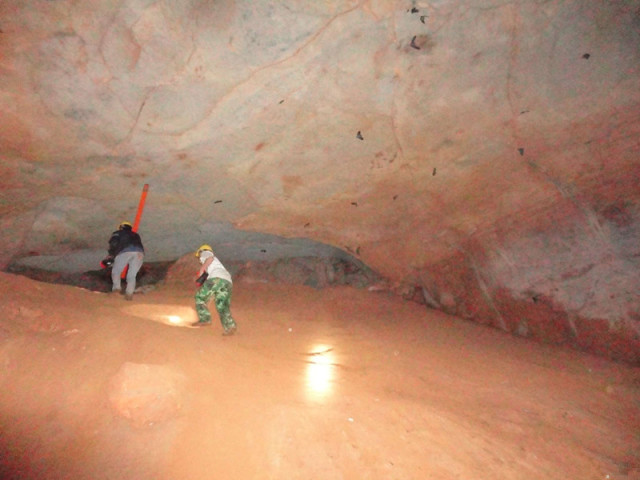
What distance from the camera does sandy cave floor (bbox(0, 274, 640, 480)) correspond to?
5.90 ft

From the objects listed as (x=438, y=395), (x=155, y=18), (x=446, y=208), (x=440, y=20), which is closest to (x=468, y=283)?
(x=446, y=208)

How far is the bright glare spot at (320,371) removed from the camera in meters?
2.62

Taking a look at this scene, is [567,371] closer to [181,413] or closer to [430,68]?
[430,68]

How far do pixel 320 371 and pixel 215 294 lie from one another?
5.69ft

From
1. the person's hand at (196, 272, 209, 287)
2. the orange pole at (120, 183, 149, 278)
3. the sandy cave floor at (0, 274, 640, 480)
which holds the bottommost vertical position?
the sandy cave floor at (0, 274, 640, 480)

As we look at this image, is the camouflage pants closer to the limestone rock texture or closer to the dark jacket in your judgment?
the limestone rock texture

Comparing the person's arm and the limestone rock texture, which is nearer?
the limestone rock texture

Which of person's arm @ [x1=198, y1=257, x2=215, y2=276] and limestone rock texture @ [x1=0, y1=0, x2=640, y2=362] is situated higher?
limestone rock texture @ [x1=0, y1=0, x2=640, y2=362]

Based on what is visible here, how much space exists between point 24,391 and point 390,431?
2138mm

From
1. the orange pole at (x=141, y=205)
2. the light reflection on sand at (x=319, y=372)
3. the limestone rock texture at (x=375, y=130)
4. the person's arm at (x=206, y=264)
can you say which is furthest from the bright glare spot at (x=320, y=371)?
the orange pole at (x=141, y=205)

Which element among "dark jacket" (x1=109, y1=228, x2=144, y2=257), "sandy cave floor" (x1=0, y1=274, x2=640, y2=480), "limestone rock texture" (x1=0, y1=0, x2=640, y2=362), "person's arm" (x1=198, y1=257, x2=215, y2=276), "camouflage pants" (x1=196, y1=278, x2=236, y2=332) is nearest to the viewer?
"sandy cave floor" (x1=0, y1=274, x2=640, y2=480)

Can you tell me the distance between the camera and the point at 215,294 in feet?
13.9

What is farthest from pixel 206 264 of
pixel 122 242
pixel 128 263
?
pixel 128 263

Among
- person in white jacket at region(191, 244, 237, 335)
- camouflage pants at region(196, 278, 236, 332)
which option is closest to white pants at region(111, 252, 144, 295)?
person in white jacket at region(191, 244, 237, 335)
